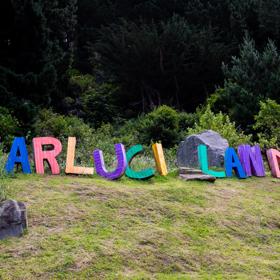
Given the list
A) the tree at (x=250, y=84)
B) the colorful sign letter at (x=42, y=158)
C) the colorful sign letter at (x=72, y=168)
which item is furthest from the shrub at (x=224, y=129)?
the colorful sign letter at (x=42, y=158)

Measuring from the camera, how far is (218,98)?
19656 mm

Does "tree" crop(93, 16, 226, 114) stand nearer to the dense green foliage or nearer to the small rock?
the dense green foliage

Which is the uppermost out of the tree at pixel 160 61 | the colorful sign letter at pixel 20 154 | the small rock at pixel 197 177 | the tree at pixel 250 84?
the tree at pixel 160 61

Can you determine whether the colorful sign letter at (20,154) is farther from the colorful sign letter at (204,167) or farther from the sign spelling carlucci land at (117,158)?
the colorful sign letter at (204,167)

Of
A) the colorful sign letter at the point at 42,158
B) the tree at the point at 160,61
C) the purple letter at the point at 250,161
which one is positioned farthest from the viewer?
the tree at the point at 160,61

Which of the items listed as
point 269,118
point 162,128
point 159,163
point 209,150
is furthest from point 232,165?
point 162,128

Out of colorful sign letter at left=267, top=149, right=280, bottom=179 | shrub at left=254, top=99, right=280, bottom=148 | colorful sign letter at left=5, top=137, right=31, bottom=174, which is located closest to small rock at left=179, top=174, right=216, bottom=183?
colorful sign letter at left=267, top=149, right=280, bottom=179

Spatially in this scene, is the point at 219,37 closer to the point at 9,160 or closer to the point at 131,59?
the point at 131,59

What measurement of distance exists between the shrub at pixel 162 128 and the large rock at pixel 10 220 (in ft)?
35.9

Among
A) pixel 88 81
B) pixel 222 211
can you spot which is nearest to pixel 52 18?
pixel 88 81

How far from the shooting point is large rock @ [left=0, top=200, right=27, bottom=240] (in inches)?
239

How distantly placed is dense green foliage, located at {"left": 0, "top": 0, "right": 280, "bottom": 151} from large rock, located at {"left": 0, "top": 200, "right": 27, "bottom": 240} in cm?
616

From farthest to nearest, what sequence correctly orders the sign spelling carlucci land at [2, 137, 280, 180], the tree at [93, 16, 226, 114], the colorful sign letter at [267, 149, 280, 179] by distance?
the tree at [93, 16, 226, 114], the colorful sign letter at [267, 149, 280, 179], the sign spelling carlucci land at [2, 137, 280, 180]

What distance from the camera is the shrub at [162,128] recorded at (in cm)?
1695
